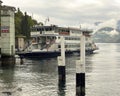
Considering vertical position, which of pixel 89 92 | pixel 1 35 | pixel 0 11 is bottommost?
pixel 89 92

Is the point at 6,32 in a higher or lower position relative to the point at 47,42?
higher

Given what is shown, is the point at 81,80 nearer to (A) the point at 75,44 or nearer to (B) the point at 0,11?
(B) the point at 0,11

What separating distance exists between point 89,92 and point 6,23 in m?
40.4

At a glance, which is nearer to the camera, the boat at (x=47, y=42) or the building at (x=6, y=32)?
the building at (x=6, y=32)

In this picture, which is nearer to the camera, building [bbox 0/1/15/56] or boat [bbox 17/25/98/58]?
building [bbox 0/1/15/56]

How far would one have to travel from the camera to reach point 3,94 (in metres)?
41.0

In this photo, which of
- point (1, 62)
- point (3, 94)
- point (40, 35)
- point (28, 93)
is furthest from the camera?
point (40, 35)

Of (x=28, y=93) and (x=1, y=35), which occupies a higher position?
(x=1, y=35)

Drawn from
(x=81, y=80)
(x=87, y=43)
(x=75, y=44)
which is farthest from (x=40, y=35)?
(x=81, y=80)

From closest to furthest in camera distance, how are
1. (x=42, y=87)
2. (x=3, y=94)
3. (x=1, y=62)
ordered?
1. (x=3, y=94)
2. (x=42, y=87)
3. (x=1, y=62)

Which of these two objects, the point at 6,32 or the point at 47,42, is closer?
the point at 6,32

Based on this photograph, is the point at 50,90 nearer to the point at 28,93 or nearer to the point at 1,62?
the point at 28,93

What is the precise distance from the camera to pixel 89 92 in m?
46.2

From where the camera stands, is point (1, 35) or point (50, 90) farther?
point (1, 35)
